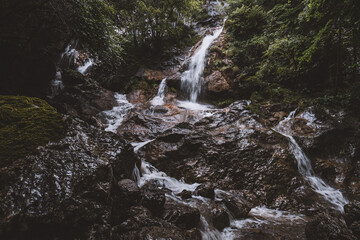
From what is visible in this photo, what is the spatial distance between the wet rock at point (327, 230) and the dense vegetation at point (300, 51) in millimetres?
4050

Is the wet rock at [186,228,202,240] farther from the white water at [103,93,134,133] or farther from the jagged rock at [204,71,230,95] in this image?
the jagged rock at [204,71,230,95]

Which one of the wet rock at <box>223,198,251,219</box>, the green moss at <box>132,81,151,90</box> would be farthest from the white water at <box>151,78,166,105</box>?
the wet rock at <box>223,198,251,219</box>

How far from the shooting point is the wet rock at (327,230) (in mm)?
2674

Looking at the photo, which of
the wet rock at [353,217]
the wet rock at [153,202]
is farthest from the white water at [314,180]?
the wet rock at [153,202]

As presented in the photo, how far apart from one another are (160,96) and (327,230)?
35.9ft

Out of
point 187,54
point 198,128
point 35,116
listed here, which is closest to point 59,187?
point 35,116

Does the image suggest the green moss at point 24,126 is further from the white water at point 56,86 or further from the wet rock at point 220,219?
the white water at point 56,86

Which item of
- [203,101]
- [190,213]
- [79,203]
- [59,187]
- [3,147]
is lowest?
[190,213]

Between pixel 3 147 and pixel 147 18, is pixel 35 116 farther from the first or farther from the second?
pixel 147 18

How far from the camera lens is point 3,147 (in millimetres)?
2057

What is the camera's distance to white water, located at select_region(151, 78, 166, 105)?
1177 cm

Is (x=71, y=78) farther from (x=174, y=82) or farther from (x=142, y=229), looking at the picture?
(x=142, y=229)

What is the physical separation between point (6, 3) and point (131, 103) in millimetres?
8328

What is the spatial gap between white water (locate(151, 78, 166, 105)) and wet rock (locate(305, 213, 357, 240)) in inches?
384
